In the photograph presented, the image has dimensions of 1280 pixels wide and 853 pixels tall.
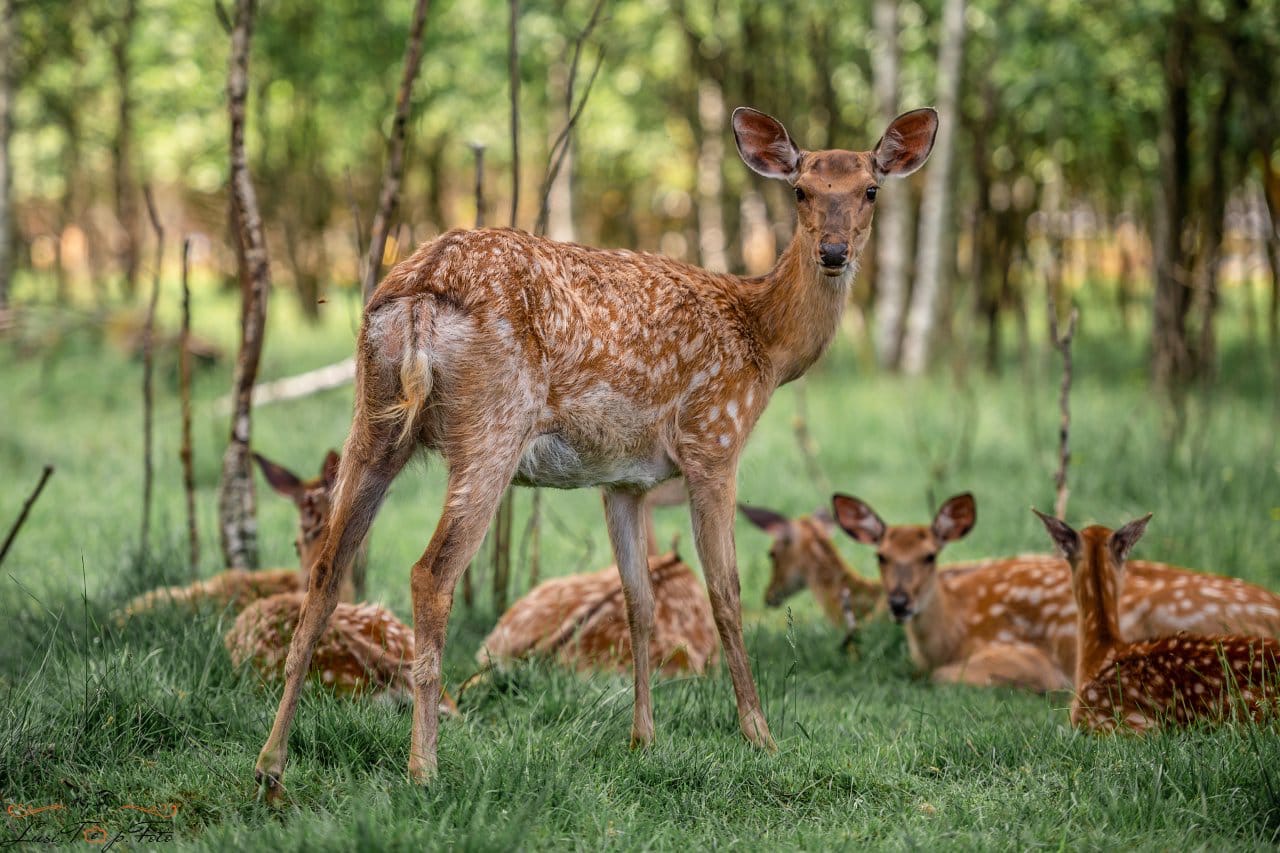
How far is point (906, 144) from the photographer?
5242 millimetres

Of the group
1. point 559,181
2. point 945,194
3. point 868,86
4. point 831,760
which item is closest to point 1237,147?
point 945,194

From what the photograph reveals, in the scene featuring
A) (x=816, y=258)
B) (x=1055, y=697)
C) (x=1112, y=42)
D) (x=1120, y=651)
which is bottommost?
(x=1055, y=697)

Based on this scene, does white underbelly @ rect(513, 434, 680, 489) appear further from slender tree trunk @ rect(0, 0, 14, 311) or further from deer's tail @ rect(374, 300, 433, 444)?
slender tree trunk @ rect(0, 0, 14, 311)

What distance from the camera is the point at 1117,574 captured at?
5.38 meters

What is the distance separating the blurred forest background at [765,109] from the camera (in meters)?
12.3

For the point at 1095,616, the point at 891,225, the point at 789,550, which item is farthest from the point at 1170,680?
the point at 891,225

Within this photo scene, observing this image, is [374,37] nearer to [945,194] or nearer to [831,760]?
[945,194]

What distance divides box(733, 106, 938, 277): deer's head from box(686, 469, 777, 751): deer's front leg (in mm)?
878

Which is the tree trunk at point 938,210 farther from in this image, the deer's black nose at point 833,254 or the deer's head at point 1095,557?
the deer's black nose at point 833,254

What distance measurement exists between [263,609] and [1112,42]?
12.5 metres

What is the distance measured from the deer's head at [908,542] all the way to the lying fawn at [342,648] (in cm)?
221

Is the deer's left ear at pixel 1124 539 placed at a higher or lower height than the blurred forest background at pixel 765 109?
lower

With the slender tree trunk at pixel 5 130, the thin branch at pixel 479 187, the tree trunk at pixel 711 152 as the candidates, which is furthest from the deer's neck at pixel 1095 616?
the tree trunk at pixel 711 152

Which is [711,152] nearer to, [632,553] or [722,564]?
[632,553]
